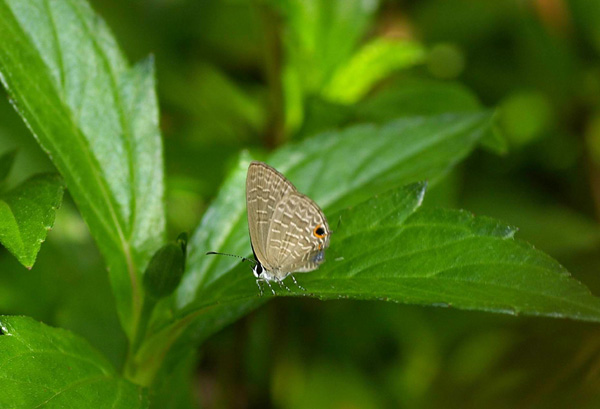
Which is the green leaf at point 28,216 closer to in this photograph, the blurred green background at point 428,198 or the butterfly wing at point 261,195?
the butterfly wing at point 261,195

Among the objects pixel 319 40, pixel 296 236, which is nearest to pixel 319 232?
pixel 296 236

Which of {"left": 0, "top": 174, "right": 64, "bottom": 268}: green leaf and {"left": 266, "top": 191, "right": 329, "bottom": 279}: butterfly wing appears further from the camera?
{"left": 266, "top": 191, "right": 329, "bottom": 279}: butterfly wing

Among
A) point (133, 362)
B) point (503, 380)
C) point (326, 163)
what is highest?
point (326, 163)

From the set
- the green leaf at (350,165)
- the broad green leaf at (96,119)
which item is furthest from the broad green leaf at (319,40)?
the broad green leaf at (96,119)

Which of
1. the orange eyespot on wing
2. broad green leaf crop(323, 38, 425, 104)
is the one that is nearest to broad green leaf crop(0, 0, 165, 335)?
the orange eyespot on wing

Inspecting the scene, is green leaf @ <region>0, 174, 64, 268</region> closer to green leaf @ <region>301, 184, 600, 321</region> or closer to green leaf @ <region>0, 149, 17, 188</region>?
green leaf @ <region>0, 149, 17, 188</region>

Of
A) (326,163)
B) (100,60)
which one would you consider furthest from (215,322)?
(100,60)

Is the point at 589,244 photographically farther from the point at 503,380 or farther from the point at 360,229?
the point at 360,229
